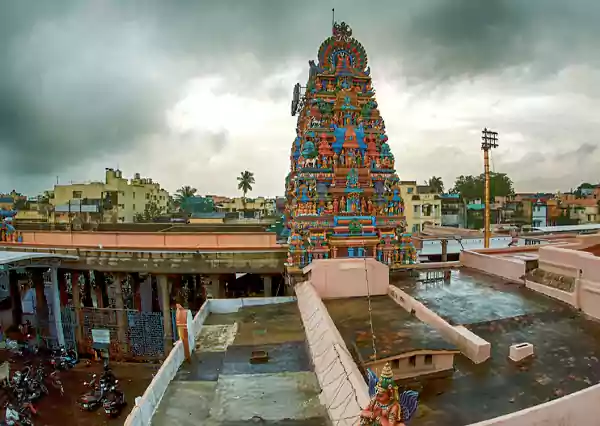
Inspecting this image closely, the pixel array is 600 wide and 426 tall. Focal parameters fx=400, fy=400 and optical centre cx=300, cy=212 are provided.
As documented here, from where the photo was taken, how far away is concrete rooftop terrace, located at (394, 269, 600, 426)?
8602mm

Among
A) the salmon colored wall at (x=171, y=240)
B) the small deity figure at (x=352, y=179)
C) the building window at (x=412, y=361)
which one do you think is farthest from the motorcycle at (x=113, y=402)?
the small deity figure at (x=352, y=179)

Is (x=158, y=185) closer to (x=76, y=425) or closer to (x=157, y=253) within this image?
(x=157, y=253)

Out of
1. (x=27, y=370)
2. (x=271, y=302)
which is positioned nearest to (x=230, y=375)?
(x=271, y=302)

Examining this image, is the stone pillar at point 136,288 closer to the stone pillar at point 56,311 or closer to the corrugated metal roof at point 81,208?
the stone pillar at point 56,311

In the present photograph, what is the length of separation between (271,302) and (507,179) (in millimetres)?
71944

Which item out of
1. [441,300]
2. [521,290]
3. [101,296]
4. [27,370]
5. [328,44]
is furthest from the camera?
[101,296]

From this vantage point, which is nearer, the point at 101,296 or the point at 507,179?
the point at 101,296

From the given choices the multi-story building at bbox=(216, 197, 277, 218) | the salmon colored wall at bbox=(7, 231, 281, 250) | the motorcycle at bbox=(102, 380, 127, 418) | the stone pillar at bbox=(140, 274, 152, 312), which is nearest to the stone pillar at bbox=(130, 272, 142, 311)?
the stone pillar at bbox=(140, 274, 152, 312)

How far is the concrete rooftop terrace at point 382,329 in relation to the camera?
10.5m

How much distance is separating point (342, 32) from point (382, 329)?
16.3 metres

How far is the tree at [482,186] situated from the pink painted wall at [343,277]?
6114 cm

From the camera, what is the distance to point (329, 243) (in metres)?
20.1

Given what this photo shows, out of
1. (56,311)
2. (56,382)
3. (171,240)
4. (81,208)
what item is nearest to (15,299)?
(56,311)

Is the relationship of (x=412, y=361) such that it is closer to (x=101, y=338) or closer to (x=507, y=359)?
(x=507, y=359)
